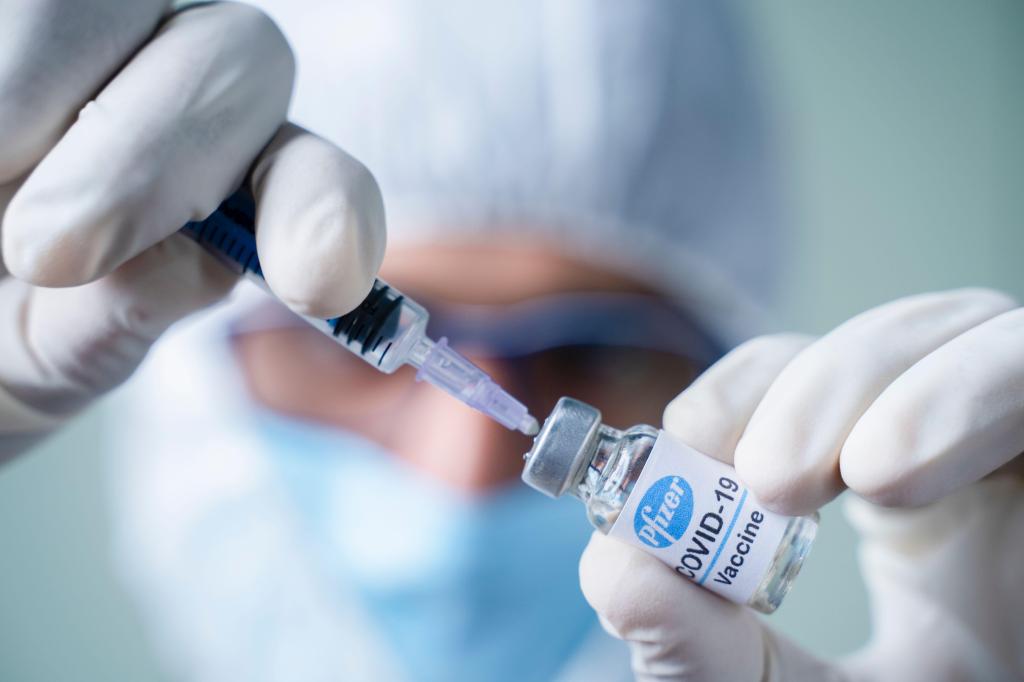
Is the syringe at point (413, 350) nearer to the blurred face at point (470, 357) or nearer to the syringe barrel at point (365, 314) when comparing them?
the syringe barrel at point (365, 314)

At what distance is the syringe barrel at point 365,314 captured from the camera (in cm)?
65

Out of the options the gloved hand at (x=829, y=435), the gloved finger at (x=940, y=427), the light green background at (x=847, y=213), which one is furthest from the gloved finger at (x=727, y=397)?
the light green background at (x=847, y=213)

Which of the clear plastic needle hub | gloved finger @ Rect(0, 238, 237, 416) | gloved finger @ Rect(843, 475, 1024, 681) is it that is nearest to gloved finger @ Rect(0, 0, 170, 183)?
gloved finger @ Rect(0, 238, 237, 416)

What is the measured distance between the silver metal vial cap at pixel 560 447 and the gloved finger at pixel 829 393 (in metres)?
0.14

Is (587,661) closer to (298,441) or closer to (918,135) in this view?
(298,441)

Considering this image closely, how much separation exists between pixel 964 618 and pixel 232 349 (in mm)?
1201

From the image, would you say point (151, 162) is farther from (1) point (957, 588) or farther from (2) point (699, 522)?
(1) point (957, 588)

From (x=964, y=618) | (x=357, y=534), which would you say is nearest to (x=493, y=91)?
(x=357, y=534)

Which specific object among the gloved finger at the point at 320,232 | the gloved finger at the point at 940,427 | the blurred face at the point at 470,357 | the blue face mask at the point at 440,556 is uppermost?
the gloved finger at the point at 940,427

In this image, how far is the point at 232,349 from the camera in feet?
4.43

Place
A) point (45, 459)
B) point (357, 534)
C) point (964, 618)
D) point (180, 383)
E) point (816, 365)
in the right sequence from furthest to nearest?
point (45, 459), point (180, 383), point (357, 534), point (964, 618), point (816, 365)

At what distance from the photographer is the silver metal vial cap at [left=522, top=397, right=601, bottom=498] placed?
0.59 meters

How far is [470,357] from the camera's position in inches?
51.1

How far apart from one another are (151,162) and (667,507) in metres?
0.49
